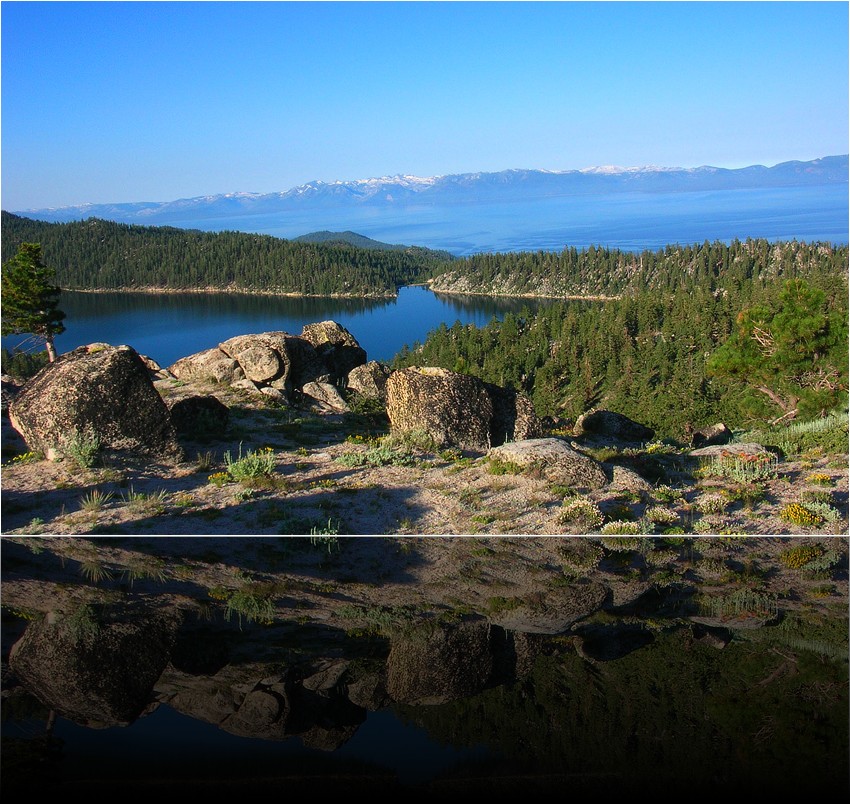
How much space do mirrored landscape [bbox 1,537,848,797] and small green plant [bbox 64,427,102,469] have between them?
4074 mm

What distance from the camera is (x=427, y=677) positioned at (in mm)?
4539

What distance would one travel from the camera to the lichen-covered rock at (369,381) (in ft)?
72.4

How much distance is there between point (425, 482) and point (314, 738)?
6.80 metres

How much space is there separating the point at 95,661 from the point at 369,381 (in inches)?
711

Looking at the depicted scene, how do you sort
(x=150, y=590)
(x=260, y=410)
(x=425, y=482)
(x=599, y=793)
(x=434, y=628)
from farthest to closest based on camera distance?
(x=260, y=410)
(x=425, y=482)
(x=150, y=590)
(x=434, y=628)
(x=599, y=793)

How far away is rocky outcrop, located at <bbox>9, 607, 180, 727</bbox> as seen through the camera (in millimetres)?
4215

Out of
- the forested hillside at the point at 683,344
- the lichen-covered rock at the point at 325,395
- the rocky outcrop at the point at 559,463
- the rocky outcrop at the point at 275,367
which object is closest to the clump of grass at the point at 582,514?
the rocky outcrop at the point at 559,463

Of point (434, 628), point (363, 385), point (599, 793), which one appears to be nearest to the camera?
point (599, 793)

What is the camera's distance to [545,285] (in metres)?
180

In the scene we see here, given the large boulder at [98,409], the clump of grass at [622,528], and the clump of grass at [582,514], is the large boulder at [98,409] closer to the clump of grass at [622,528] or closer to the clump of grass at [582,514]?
the clump of grass at [582,514]

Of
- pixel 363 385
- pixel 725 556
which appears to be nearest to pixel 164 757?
pixel 725 556

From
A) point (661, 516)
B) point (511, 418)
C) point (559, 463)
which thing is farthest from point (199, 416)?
point (661, 516)

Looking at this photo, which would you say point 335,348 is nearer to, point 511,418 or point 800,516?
point 511,418

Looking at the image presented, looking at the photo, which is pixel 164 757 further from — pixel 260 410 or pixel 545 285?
pixel 545 285
